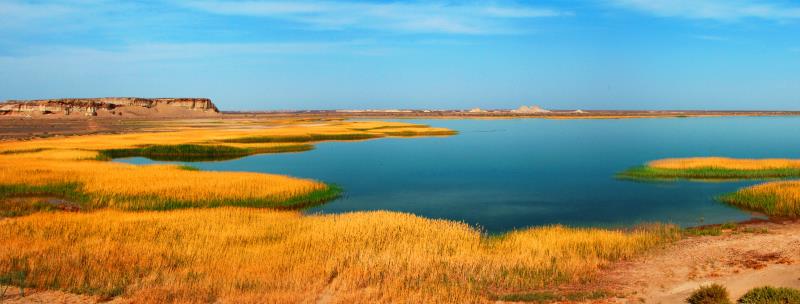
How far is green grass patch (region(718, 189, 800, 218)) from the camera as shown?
22891 millimetres

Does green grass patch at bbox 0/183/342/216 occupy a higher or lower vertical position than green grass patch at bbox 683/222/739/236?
lower

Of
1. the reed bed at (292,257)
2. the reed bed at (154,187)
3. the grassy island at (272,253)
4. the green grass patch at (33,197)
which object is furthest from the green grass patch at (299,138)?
the reed bed at (292,257)

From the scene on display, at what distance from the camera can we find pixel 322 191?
2912 cm

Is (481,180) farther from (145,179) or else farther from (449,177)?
(145,179)

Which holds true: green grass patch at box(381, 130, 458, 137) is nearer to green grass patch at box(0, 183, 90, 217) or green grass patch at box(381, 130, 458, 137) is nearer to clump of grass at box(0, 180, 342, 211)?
clump of grass at box(0, 180, 342, 211)

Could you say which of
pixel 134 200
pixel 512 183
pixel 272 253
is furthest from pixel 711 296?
pixel 512 183

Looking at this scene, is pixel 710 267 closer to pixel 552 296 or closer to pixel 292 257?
pixel 552 296

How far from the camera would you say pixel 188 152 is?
173 feet

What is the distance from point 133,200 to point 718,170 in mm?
33293

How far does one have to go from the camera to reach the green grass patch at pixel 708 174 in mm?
34819

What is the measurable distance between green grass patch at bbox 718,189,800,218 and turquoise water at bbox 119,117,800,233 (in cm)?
93

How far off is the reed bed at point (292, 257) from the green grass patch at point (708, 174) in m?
17.3

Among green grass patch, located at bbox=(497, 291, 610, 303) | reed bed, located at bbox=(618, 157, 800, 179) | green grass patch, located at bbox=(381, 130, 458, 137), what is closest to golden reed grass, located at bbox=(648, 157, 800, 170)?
reed bed, located at bbox=(618, 157, 800, 179)

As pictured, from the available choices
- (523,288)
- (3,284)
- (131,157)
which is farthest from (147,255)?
(131,157)
